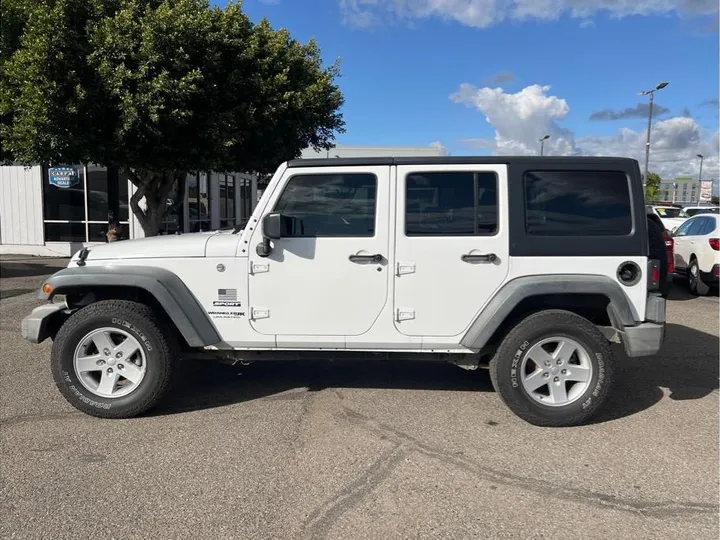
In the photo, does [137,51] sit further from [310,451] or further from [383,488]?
[383,488]

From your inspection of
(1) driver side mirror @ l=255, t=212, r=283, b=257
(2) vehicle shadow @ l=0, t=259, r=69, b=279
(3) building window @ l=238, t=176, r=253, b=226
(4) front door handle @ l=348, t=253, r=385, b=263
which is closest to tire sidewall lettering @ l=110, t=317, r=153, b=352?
(1) driver side mirror @ l=255, t=212, r=283, b=257

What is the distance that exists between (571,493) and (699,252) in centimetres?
862

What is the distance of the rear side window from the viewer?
4062 mm

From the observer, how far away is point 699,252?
1003 cm

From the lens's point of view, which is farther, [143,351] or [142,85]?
A: [142,85]

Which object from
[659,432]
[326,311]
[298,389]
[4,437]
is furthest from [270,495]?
[659,432]

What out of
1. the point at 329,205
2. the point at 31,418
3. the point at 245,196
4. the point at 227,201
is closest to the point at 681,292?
the point at 329,205

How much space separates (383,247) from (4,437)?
2958 mm

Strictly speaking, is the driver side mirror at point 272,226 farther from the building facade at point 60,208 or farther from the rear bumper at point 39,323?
the building facade at point 60,208

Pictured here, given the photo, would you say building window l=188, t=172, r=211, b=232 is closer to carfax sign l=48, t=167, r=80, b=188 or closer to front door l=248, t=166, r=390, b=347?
carfax sign l=48, t=167, r=80, b=188

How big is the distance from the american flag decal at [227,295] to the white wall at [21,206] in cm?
1440

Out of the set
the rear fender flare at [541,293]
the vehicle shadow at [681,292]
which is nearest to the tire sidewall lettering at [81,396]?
the rear fender flare at [541,293]

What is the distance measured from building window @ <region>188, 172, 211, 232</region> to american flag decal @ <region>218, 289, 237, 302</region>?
46.3 feet

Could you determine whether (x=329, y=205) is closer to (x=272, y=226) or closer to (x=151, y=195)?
(x=272, y=226)
